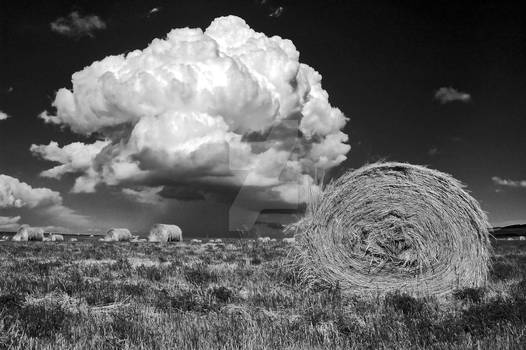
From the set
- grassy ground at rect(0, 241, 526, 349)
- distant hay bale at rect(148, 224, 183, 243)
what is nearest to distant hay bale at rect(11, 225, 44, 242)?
distant hay bale at rect(148, 224, 183, 243)

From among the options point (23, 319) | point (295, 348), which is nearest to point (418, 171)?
point (295, 348)

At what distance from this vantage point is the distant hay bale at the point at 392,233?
8.47m

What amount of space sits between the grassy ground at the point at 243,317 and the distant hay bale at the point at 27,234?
3805cm

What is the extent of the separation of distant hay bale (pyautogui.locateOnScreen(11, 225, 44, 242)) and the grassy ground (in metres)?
38.0

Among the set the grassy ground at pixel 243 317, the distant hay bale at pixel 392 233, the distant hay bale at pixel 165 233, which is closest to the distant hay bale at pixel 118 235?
the distant hay bale at pixel 165 233

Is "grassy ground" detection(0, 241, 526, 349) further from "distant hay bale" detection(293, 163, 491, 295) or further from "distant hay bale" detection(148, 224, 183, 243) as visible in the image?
"distant hay bale" detection(148, 224, 183, 243)

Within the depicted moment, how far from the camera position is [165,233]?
35625 millimetres

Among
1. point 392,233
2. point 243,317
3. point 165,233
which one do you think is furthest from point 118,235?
point 243,317

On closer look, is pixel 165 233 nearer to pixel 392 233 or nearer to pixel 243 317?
pixel 392 233

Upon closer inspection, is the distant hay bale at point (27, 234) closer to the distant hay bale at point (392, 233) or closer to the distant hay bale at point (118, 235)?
the distant hay bale at point (118, 235)

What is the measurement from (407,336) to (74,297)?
4.97m

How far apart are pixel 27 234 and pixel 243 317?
43.3m

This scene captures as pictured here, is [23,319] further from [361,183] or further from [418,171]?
[418,171]

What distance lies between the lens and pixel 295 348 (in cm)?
401
